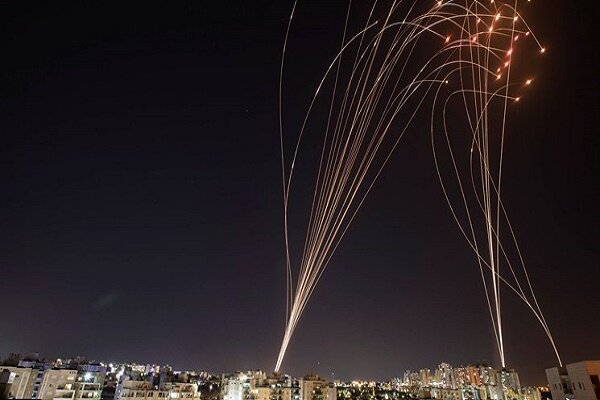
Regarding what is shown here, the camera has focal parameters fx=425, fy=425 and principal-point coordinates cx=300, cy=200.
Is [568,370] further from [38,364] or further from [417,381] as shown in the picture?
[417,381]

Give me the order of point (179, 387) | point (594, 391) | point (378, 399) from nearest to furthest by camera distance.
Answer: point (594, 391), point (179, 387), point (378, 399)

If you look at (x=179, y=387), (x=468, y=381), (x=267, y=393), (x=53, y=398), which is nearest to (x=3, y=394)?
(x=53, y=398)

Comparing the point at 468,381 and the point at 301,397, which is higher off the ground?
the point at 468,381

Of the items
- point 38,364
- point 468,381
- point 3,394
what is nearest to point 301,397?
point 38,364

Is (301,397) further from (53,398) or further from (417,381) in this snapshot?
(417,381)

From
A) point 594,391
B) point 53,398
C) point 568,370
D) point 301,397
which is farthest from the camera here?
point 301,397

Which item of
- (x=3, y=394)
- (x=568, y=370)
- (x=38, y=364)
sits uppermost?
(x=38, y=364)

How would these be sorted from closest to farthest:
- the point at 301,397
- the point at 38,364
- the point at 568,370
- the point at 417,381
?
1. the point at 568,370
2. the point at 38,364
3. the point at 301,397
4. the point at 417,381

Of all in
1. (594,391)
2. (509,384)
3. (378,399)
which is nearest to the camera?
(594,391)

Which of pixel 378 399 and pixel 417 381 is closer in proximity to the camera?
pixel 378 399
